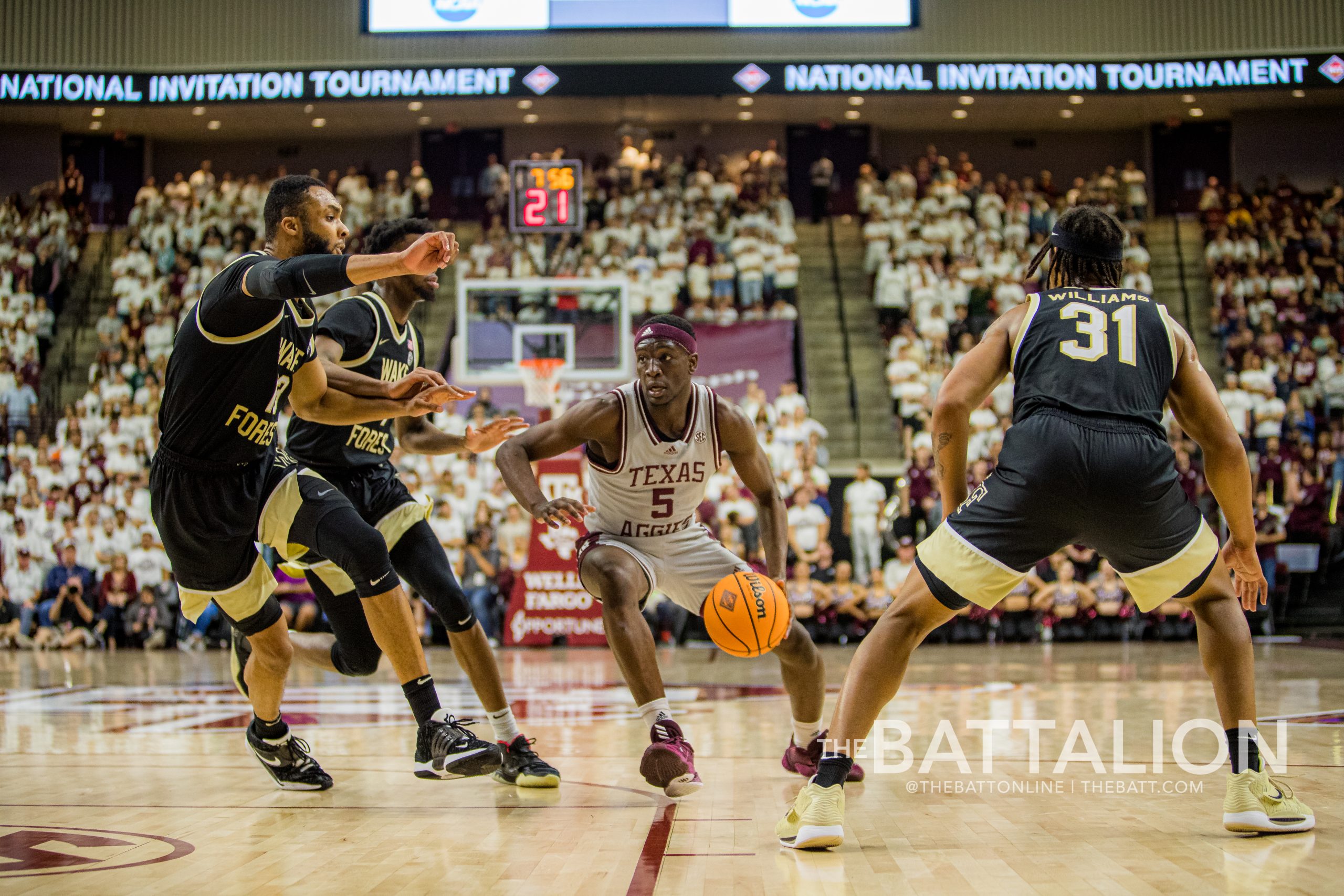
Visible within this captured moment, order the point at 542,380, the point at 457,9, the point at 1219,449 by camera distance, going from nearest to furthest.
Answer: the point at 1219,449 < the point at 542,380 < the point at 457,9

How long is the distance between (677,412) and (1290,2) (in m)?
19.4

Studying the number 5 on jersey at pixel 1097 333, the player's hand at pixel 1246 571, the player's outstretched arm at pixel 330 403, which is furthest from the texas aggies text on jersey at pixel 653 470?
the player's hand at pixel 1246 571

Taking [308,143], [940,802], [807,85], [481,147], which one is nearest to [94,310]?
[308,143]

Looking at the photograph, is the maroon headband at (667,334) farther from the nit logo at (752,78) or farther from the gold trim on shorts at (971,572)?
the nit logo at (752,78)

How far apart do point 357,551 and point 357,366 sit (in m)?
1.01

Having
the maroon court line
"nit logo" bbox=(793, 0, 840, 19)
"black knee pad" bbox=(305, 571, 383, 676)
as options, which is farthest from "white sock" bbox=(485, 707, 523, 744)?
"nit logo" bbox=(793, 0, 840, 19)

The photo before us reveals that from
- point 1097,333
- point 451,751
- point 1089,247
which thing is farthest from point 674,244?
point 1097,333

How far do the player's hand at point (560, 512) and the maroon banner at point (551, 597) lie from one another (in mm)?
7911

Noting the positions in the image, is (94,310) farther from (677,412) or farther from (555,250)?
(677,412)

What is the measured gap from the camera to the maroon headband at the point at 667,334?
16.0 feet

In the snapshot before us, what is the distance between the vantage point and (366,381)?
192 inches

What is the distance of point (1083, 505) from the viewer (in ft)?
12.0

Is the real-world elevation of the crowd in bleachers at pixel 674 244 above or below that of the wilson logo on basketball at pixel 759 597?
above

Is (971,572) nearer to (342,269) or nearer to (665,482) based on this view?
(665,482)
